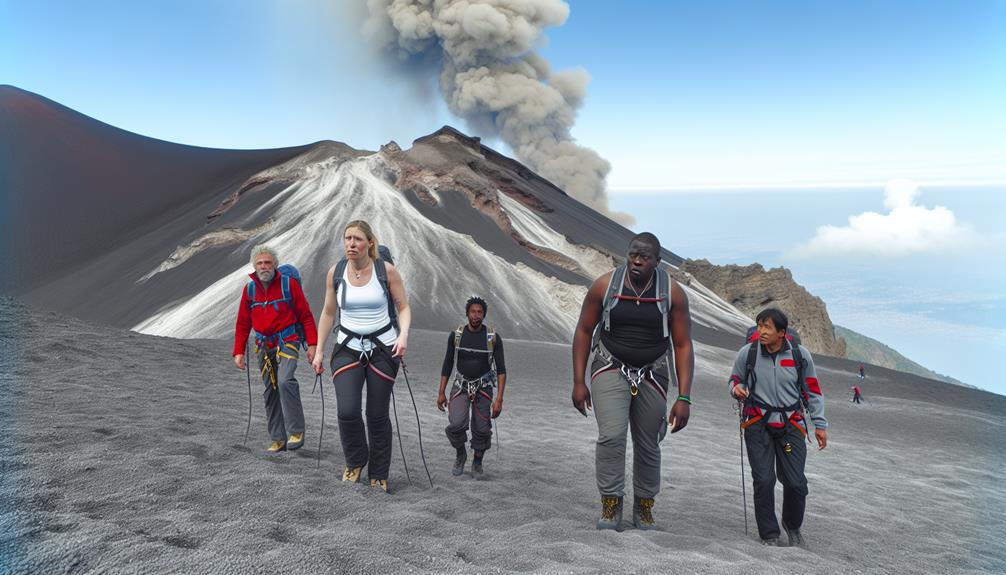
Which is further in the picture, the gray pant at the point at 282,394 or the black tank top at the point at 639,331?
the gray pant at the point at 282,394

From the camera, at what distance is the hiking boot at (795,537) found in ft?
13.9

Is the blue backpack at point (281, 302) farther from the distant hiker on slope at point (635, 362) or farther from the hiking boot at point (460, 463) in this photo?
the distant hiker on slope at point (635, 362)

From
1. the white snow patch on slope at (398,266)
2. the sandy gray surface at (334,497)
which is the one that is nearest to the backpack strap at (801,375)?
the sandy gray surface at (334,497)

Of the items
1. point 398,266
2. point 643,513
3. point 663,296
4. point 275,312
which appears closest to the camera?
point 663,296

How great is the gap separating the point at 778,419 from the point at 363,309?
2837 millimetres


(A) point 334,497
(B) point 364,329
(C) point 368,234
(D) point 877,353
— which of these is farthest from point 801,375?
(D) point 877,353

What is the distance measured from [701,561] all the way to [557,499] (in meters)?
1.77

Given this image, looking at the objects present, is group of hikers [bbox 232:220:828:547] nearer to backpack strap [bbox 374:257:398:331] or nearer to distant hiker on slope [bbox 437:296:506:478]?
backpack strap [bbox 374:257:398:331]

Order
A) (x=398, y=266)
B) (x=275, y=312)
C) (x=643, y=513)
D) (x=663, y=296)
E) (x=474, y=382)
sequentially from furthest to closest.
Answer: (x=398, y=266)
(x=474, y=382)
(x=275, y=312)
(x=643, y=513)
(x=663, y=296)

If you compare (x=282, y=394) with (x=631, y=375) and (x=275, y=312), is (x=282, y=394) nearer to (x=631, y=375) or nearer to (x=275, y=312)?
(x=275, y=312)

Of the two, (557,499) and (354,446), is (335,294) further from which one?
(557,499)

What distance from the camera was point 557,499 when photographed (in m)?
4.92

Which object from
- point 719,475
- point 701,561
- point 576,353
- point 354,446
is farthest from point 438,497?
point 719,475

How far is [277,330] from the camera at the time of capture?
197 inches
